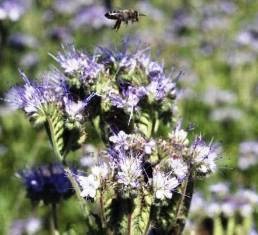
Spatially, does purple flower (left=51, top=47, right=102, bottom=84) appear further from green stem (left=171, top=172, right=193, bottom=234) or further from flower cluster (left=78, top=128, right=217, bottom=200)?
green stem (left=171, top=172, right=193, bottom=234)

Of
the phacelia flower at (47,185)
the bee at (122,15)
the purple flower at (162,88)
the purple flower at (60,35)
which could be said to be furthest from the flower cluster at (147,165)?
the purple flower at (60,35)

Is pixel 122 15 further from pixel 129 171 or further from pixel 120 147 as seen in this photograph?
pixel 129 171

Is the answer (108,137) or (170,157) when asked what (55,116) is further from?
(170,157)

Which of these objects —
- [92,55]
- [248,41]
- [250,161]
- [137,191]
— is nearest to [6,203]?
[250,161]

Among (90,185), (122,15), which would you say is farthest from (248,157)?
(90,185)

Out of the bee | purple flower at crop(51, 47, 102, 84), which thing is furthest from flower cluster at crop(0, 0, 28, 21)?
purple flower at crop(51, 47, 102, 84)

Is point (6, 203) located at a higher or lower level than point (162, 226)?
higher

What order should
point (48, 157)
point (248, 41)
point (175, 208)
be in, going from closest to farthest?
point (175, 208), point (48, 157), point (248, 41)
